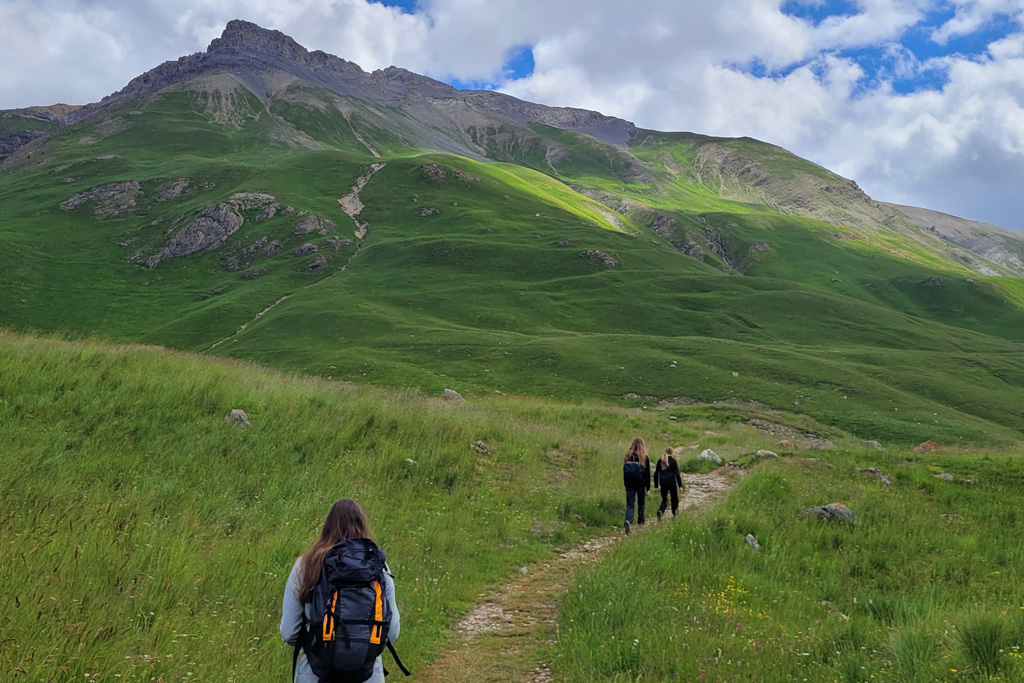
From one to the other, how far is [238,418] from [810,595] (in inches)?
516

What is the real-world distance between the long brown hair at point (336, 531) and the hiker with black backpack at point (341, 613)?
0.01 meters

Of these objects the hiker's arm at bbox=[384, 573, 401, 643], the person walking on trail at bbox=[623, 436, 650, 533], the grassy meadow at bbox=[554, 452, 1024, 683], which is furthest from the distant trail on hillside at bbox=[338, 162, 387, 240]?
the hiker's arm at bbox=[384, 573, 401, 643]

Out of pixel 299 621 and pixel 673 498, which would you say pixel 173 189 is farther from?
pixel 299 621

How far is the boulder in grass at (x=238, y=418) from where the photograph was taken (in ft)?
45.1

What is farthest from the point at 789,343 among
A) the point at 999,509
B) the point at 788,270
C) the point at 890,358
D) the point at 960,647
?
the point at 788,270

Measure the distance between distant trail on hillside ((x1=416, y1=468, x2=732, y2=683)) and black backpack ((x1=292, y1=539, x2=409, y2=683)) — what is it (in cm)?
306

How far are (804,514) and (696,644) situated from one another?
8.13 meters

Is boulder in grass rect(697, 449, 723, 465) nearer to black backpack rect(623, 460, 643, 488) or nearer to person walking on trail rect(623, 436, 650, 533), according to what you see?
person walking on trail rect(623, 436, 650, 533)

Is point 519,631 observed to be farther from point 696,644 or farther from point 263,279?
point 263,279

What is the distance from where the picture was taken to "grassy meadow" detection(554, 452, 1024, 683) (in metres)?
6.34

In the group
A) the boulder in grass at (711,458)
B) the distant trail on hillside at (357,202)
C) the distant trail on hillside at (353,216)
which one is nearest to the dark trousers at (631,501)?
the boulder in grass at (711,458)

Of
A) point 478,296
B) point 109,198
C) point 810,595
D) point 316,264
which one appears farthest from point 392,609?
point 109,198

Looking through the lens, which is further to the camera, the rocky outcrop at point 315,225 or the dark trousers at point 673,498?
the rocky outcrop at point 315,225

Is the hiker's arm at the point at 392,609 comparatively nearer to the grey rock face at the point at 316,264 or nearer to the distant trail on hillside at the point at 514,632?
the distant trail on hillside at the point at 514,632
